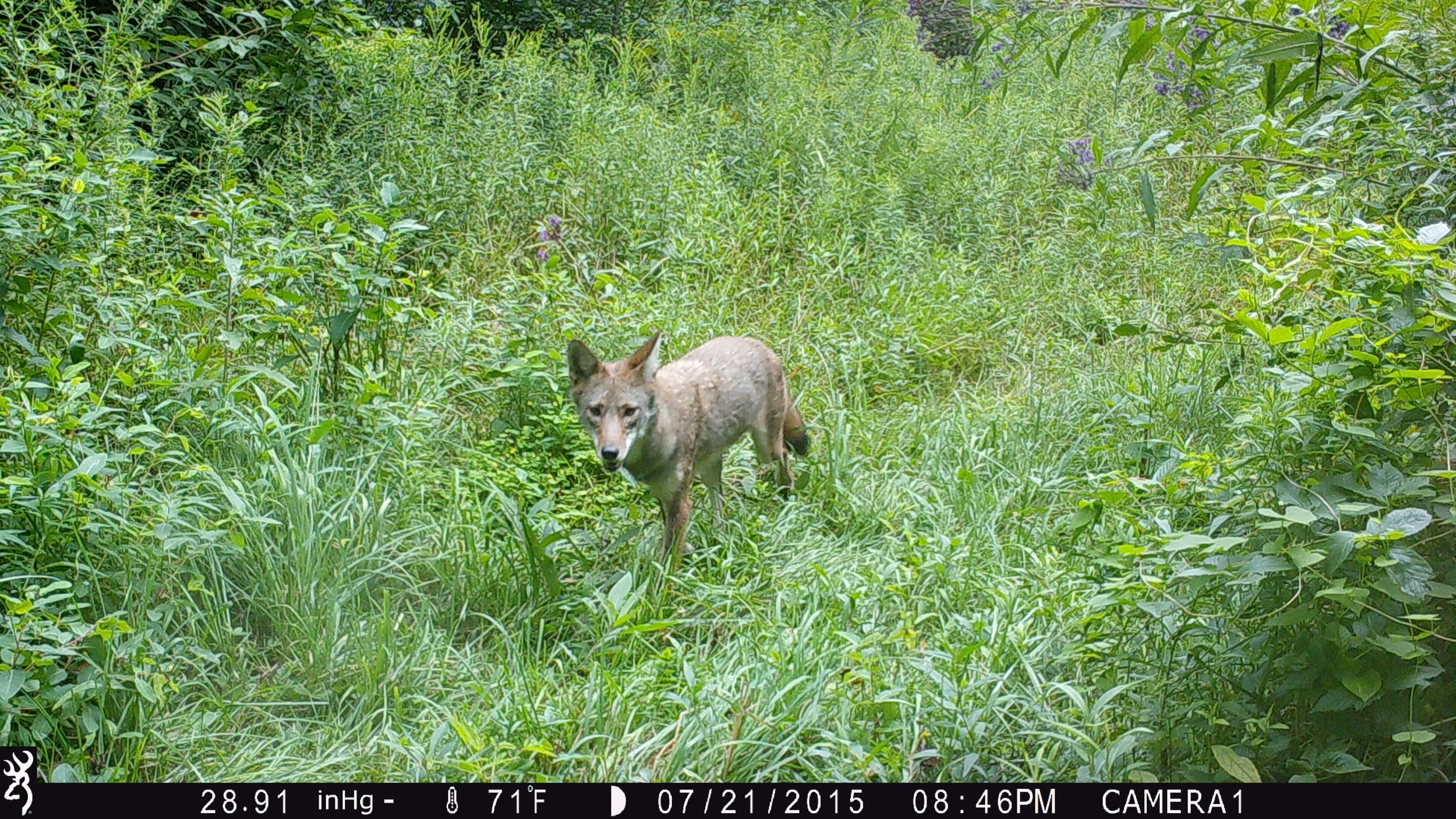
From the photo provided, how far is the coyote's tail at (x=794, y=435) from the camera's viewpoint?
6.77m

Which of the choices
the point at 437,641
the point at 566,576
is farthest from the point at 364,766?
the point at 566,576

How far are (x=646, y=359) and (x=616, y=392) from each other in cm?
22

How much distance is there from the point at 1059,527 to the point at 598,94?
5.93m

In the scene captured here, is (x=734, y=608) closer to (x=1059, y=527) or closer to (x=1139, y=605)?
(x=1059, y=527)

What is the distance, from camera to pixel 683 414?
19.5 ft

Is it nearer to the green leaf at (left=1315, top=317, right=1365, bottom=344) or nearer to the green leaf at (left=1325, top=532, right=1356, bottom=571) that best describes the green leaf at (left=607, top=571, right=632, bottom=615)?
the green leaf at (left=1325, top=532, right=1356, bottom=571)

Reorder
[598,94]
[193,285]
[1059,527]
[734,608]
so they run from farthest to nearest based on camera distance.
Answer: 1. [598,94]
2. [193,285]
3. [1059,527]
4. [734,608]

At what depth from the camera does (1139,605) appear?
11.8 feet

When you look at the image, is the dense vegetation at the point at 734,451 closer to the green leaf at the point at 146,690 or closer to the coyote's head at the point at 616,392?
the green leaf at the point at 146,690

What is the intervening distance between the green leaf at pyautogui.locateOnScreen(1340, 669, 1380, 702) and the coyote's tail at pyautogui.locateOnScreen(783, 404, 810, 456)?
12.1ft

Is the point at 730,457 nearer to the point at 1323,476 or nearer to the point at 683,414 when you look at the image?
the point at 683,414

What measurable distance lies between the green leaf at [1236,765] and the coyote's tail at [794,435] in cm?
349

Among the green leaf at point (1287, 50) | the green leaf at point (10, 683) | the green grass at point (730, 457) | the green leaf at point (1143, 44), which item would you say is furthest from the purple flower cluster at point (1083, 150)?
the green leaf at point (10, 683)
